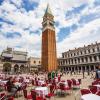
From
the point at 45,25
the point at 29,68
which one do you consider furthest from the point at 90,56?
the point at 29,68

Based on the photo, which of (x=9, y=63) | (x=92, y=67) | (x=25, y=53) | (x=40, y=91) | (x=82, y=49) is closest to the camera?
(x=40, y=91)

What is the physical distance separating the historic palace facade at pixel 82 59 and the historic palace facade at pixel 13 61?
20.0m

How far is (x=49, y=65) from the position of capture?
63156 mm

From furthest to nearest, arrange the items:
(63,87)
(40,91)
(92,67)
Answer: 1. (92,67)
2. (63,87)
3. (40,91)

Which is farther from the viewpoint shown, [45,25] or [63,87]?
[45,25]

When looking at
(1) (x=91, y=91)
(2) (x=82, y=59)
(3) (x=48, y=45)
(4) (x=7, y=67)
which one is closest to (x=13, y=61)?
(4) (x=7, y=67)

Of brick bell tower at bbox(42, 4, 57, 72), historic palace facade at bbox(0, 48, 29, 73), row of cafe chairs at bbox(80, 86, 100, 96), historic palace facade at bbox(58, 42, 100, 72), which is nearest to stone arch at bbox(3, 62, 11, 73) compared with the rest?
historic palace facade at bbox(0, 48, 29, 73)

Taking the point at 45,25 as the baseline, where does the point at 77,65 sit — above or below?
below

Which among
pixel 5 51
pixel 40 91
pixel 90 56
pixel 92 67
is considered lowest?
pixel 40 91

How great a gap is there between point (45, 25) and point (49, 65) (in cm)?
1984

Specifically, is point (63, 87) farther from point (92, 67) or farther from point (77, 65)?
point (77, 65)

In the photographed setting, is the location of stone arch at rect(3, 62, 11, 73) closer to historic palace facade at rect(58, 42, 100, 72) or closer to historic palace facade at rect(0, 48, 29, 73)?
historic palace facade at rect(0, 48, 29, 73)

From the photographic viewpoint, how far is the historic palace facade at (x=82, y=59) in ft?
198

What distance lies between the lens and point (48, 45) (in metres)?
64.9
